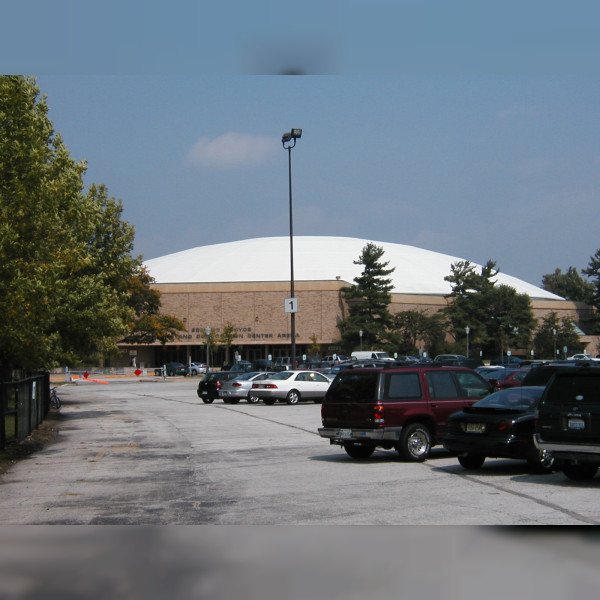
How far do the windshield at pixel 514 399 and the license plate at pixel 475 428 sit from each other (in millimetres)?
541

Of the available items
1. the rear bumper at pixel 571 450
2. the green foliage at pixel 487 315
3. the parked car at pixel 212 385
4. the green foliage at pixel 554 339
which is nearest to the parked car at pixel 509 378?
the parked car at pixel 212 385

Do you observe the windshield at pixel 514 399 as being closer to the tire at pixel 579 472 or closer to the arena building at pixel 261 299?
the tire at pixel 579 472

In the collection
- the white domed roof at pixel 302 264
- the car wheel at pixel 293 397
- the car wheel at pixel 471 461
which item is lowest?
the car wheel at pixel 471 461

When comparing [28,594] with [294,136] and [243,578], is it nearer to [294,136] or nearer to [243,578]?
[243,578]

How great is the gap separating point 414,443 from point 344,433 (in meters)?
1.33

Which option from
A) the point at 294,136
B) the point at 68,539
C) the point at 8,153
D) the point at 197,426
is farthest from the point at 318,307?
the point at 68,539

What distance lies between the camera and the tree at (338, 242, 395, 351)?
324 feet

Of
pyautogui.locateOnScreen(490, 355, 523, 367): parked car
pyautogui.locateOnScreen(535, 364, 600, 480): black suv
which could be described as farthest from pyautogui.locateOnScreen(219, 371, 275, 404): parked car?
pyautogui.locateOnScreen(535, 364, 600, 480): black suv

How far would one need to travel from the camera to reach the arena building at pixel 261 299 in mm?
103812

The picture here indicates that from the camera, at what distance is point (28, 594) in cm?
768

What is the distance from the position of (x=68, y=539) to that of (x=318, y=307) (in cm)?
9418

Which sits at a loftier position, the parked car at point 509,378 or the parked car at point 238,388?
the parked car at point 509,378

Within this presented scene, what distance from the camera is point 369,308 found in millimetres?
100875

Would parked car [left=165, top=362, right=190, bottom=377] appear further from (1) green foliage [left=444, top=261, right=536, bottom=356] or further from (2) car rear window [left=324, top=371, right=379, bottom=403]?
(2) car rear window [left=324, top=371, right=379, bottom=403]
